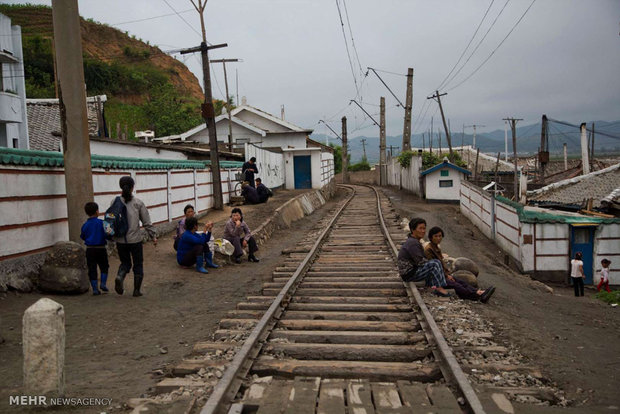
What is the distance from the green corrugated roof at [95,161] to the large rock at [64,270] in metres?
1.42

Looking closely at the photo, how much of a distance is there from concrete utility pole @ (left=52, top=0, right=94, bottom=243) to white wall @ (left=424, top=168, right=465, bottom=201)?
23585 mm

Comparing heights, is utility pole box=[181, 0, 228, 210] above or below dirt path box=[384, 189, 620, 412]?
above

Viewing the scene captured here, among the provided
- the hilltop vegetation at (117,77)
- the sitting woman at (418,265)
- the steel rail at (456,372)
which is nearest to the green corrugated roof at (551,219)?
the sitting woman at (418,265)

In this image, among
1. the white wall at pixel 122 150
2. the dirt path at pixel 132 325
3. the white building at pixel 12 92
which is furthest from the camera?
the white building at pixel 12 92

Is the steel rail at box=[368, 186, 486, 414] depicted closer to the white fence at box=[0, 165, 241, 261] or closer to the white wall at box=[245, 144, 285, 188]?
the white fence at box=[0, 165, 241, 261]

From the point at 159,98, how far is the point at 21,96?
2437 cm

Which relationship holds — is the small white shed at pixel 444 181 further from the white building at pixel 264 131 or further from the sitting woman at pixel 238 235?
the sitting woman at pixel 238 235

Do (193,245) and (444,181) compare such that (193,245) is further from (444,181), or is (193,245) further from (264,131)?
(264,131)

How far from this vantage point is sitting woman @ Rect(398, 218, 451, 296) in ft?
24.7

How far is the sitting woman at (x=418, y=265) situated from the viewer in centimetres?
753

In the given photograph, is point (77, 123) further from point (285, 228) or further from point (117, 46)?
point (117, 46)

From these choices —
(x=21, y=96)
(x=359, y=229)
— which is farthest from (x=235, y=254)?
(x=21, y=96)

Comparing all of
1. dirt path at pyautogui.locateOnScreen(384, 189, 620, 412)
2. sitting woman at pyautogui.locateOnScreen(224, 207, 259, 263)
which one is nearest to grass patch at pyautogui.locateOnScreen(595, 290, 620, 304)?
dirt path at pyautogui.locateOnScreen(384, 189, 620, 412)

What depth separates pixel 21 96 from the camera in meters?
22.2
